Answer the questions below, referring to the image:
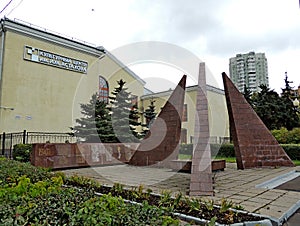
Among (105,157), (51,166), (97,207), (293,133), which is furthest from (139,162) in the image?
(293,133)

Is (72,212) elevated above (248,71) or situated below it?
below

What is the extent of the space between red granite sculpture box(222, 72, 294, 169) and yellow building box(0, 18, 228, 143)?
9857mm

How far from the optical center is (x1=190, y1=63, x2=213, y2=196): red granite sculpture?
441 cm

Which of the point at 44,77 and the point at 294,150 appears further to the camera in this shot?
the point at 44,77

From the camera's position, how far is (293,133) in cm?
1330

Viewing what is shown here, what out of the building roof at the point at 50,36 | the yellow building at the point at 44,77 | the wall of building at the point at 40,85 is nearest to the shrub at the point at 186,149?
the yellow building at the point at 44,77

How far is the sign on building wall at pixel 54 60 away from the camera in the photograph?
1331 cm

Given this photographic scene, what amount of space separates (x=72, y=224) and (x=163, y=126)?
6.66 metres

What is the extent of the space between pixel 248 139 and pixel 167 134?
2.62m

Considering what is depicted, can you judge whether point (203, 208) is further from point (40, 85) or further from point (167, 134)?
point (40, 85)

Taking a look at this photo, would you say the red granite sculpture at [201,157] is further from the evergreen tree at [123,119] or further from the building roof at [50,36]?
the building roof at [50,36]

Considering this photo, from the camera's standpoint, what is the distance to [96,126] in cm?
1270

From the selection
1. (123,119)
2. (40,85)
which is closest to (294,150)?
(123,119)

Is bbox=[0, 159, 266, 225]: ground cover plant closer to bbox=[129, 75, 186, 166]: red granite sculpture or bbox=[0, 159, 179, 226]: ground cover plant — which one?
bbox=[0, 159, 179, 226]: ground cover plant
